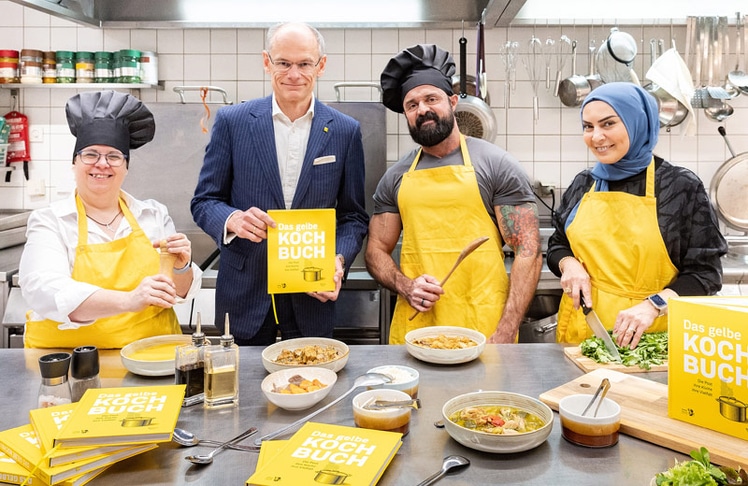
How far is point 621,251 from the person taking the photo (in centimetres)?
208

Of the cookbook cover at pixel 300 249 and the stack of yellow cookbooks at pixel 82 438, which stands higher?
the cookbook cover at pixel 300 249

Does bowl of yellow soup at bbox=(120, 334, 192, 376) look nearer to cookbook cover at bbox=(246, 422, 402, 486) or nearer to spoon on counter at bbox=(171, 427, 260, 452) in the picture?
spoon on counter at bbox=(171, 427, 260, 452)

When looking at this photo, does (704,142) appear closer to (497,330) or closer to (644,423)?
(497,330)

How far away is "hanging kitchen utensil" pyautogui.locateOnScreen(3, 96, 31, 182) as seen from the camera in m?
3.93

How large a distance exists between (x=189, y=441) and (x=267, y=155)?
1.31 meters

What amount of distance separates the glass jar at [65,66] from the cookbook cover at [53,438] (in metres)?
3.06

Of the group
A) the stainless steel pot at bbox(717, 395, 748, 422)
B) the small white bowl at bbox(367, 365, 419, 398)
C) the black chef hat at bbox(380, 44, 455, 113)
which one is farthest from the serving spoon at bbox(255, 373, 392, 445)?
the black chef hat at bbox(380, 44, 455, 113)

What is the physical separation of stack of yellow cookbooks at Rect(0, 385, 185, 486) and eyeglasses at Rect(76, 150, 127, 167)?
0.91 meters

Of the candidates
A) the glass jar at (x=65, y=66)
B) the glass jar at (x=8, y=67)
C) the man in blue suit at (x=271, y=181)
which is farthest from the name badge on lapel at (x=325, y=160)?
the glass jar at (x=8, y=67)

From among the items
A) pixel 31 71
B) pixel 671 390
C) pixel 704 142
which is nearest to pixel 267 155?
pixel 671 390

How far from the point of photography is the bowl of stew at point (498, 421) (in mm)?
1157

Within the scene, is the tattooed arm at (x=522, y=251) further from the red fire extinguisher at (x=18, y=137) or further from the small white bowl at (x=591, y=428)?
the red fire extinguisher at (x=18, y=137)

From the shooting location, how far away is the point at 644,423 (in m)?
1.29

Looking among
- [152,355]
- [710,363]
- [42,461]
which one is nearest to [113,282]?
[152,355]
